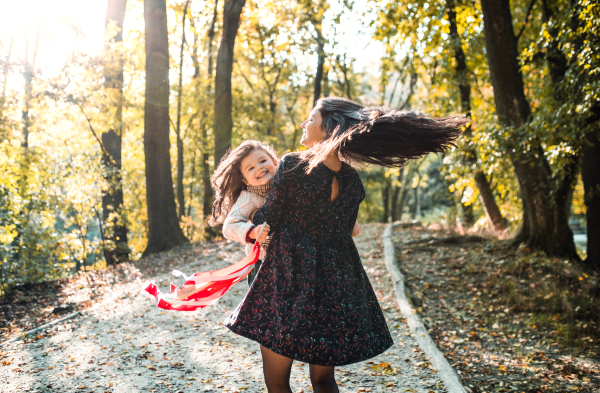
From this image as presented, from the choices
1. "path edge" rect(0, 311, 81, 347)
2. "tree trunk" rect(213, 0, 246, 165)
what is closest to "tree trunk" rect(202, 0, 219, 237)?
"tree trunk" rect(213, 0, 246, 165)

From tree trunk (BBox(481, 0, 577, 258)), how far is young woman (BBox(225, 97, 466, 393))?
19.6ft

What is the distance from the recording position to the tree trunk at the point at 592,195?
742cm

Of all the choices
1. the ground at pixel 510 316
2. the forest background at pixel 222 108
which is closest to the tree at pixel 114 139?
the forest background at pixel 222 108

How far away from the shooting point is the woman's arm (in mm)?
2238

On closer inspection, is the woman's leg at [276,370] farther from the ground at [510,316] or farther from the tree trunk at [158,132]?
the tree trunk at [158,132]

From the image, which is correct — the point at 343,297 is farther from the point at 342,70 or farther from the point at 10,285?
the point at 342,70

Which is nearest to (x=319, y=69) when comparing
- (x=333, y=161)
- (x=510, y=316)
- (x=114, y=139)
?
(x=114, y=139)

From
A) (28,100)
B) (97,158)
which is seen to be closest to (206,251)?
(97,158)

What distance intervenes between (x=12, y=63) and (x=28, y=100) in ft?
3.13

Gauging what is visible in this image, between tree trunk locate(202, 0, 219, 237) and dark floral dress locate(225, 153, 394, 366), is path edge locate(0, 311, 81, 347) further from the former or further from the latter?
tree trunk locate(202, 0, 219, 237)

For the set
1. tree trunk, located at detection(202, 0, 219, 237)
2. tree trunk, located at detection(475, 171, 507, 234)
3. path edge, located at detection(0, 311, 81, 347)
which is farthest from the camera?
tree trunk, located at detection(202, 0, 219, 237)

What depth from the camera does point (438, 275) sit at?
26.5ft

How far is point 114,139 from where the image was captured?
12.8 m

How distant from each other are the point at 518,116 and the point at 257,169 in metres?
6.41
